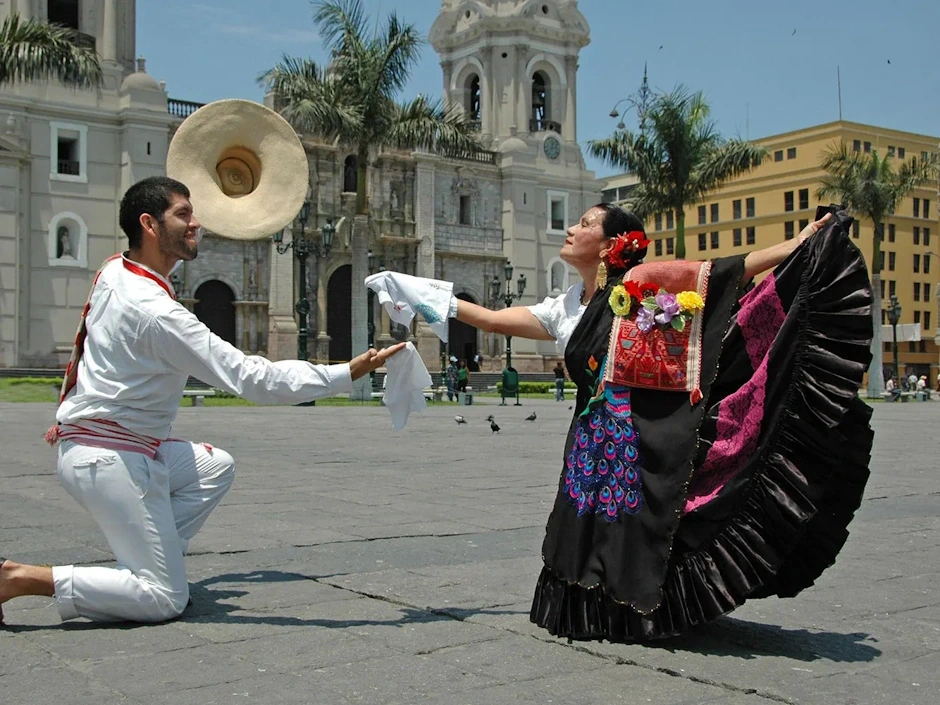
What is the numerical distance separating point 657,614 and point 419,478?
5829 mm

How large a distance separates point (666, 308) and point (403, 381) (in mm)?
A: 1113

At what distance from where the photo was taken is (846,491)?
361 centimetres

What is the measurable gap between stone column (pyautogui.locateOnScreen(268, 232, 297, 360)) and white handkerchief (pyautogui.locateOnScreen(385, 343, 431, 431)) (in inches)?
1424

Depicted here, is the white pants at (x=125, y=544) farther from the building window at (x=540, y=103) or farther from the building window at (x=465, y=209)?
the building window at (x=540, y=103)

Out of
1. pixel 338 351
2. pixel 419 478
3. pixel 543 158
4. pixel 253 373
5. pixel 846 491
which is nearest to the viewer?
pixel 846 491

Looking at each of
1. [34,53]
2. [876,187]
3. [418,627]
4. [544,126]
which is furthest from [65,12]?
[418,627]

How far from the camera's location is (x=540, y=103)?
164 feet

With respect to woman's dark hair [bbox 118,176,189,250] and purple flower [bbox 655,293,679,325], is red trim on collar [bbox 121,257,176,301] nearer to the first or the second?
woman's dark hair [bbox 118,176,189,250]

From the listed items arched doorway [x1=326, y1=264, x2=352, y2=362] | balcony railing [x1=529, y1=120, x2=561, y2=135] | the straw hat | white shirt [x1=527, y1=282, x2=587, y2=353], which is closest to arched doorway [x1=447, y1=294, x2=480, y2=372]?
arched doorway [x1=326, y1=264, x2=352, y2=362]

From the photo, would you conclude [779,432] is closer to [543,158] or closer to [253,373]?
[253,373]

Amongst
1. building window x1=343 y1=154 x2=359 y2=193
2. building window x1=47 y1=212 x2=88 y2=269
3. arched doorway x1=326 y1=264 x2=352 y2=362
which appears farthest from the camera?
building window x1=343 y1=154 x2=359 y2=193

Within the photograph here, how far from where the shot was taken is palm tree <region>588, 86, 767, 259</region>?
32.0 m

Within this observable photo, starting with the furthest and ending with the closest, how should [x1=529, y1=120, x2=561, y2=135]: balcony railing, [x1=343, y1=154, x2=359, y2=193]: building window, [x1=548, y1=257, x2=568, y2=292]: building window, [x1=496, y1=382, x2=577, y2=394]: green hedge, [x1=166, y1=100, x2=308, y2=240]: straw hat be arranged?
1. [x1=529, y1=120, x2=561, y2=135]: balcony railing
2. [x1=548, y1=257, x2=568, y2=292]: building window
3. [x1=343, y1=154, x2=359, y2=193]: building window
4. [x1=496, y1=382, x2=577, y2=394]: green hedge
5. [x1=166, y1=100, x2=308, y2=240]: straw hat

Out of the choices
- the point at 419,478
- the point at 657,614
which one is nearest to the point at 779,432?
the point at 657,614
